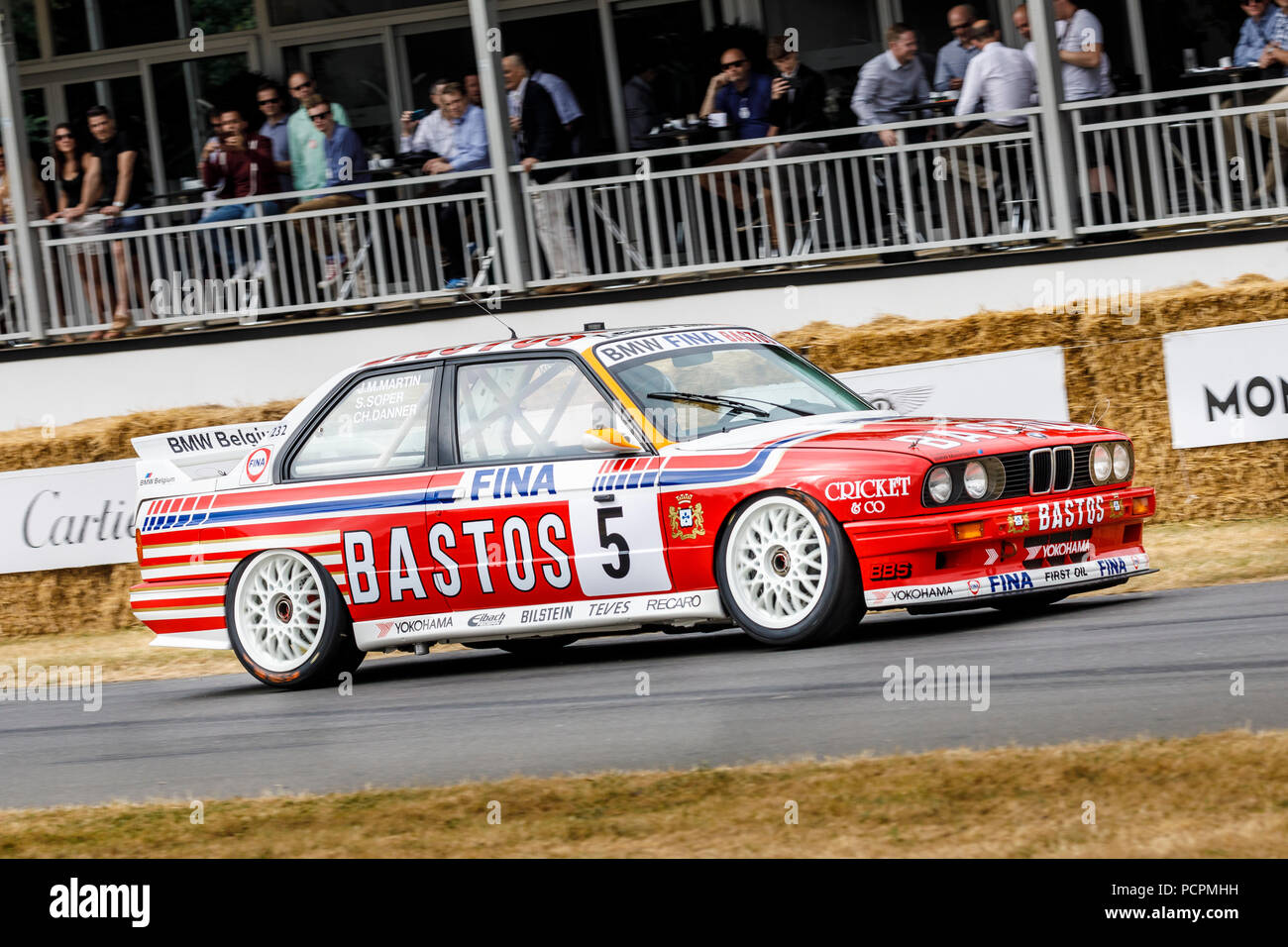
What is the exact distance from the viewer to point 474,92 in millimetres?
17172

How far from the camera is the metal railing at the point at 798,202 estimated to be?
587 inches

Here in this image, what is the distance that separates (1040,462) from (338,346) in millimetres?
8988

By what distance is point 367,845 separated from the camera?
5.57 metres

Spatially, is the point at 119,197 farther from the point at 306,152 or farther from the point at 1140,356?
the point at 1140,356

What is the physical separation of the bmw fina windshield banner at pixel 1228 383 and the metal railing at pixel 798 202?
2.77 meters

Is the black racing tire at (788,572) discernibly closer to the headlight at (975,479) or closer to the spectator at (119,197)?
the headlight at (975,479)

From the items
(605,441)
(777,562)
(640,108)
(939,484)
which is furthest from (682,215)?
(939,484)

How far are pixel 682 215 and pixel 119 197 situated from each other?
205 inches

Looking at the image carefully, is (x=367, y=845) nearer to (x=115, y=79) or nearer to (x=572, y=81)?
(x=572, y=81)

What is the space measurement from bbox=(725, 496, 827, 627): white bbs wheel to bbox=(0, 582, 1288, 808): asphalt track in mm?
225

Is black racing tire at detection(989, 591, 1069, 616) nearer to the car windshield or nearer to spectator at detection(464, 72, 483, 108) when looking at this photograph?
the car windshield

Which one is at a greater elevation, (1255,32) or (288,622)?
(1255,32)

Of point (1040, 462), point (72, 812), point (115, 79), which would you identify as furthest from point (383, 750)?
point (115, 79)

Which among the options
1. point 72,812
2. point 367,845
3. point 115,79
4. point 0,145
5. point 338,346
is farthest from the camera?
point 115,79
